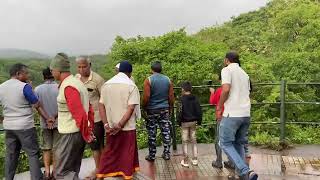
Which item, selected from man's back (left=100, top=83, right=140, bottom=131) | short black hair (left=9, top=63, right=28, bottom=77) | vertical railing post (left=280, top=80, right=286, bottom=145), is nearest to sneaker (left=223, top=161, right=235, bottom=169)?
man's back (left=100, top=83, right=140, bottom=131)

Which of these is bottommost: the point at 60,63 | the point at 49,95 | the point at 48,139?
the point at 48,139

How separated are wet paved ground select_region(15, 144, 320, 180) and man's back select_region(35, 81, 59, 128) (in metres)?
1.32

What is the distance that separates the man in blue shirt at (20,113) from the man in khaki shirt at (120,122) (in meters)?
0.85

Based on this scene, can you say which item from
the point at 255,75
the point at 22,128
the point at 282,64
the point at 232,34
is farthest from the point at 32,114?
the point at 232,34

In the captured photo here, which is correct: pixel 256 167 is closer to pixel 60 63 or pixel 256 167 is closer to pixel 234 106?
pixel 234 106

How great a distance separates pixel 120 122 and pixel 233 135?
1.48 metres

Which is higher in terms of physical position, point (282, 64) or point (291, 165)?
point (282, 64)

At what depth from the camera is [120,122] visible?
19.2 feet

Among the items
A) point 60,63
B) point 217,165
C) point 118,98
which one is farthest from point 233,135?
point 60,63

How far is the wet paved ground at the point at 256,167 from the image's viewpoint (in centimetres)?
696

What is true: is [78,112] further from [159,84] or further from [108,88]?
[159,84]

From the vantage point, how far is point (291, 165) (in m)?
7.58

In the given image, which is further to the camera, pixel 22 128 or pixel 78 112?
pixel 22 128

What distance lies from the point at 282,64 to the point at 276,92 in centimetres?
293
